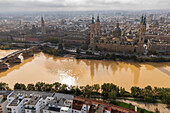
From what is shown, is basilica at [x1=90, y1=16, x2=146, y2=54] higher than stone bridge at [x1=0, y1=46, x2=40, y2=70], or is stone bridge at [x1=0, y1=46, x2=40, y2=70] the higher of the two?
basilica at [x1=90, y1=16, x2=146, y2=54]

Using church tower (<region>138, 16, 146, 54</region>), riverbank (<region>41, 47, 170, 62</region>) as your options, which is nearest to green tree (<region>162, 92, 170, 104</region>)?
riverbank (<region>41, 47, 170, 62</region>)

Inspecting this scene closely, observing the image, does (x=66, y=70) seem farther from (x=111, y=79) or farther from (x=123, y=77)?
(x=123, y=77)

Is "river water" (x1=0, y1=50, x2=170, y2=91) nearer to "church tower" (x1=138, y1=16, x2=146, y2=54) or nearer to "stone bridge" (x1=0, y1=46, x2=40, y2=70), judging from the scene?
"stone bridge" (x1=0, y1=46, x2=40, y2=70)

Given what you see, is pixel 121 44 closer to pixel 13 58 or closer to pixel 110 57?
pixel 110 57

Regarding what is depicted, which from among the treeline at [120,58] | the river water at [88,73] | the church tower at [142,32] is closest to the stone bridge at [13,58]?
the river water at [88,73]

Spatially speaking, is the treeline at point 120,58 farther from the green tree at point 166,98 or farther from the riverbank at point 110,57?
the green tree at point 166,98

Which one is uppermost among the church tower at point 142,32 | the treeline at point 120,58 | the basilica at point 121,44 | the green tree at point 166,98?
the church tower at point 142,32

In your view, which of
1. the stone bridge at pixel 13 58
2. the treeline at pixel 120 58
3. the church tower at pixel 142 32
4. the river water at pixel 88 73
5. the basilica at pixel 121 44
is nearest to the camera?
the river water at pixel 88 73

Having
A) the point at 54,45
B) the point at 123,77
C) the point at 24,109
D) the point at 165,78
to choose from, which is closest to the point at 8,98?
the point at 24,109

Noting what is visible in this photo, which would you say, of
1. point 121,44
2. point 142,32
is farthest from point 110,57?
point 142,32
